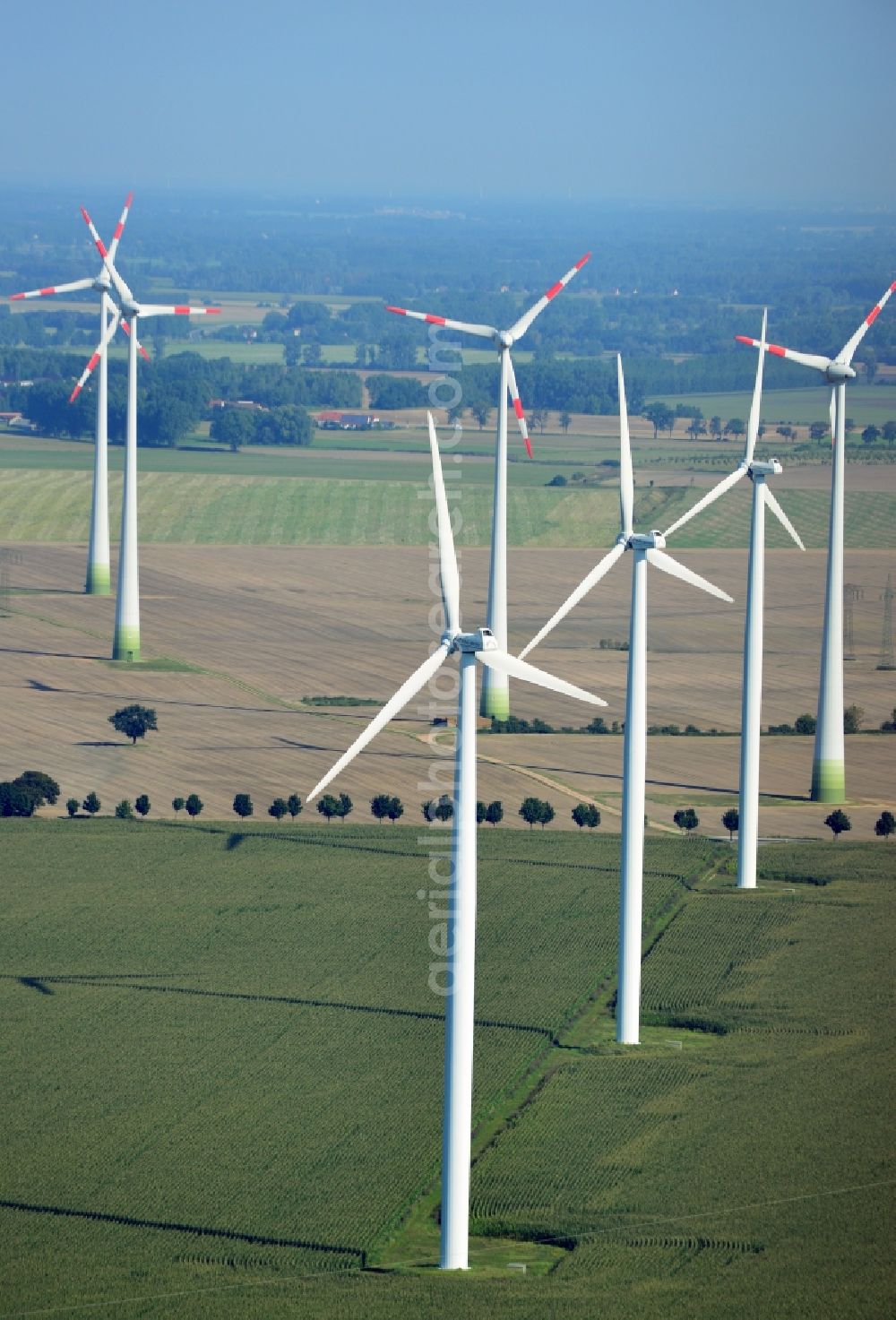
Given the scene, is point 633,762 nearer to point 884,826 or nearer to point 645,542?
point 645,542

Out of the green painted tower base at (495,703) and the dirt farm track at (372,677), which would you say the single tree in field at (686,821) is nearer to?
the dirt farm track at (372,677)

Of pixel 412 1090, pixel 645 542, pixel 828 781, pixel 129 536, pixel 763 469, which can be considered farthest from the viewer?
pixel 129 536

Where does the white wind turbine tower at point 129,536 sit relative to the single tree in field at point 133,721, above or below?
above

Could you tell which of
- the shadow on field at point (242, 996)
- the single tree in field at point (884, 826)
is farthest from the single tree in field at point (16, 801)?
the single tree in field at point (884, 826)

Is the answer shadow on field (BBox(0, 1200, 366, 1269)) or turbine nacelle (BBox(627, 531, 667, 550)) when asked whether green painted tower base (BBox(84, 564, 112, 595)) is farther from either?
shadow on field (BBox(0, 1200, 366, 1269))

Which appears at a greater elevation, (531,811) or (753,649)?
(753,649)

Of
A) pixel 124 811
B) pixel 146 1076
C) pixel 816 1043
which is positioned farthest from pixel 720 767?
pixel 146 1076

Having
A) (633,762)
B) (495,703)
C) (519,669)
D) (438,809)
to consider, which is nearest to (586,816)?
(438,809)
